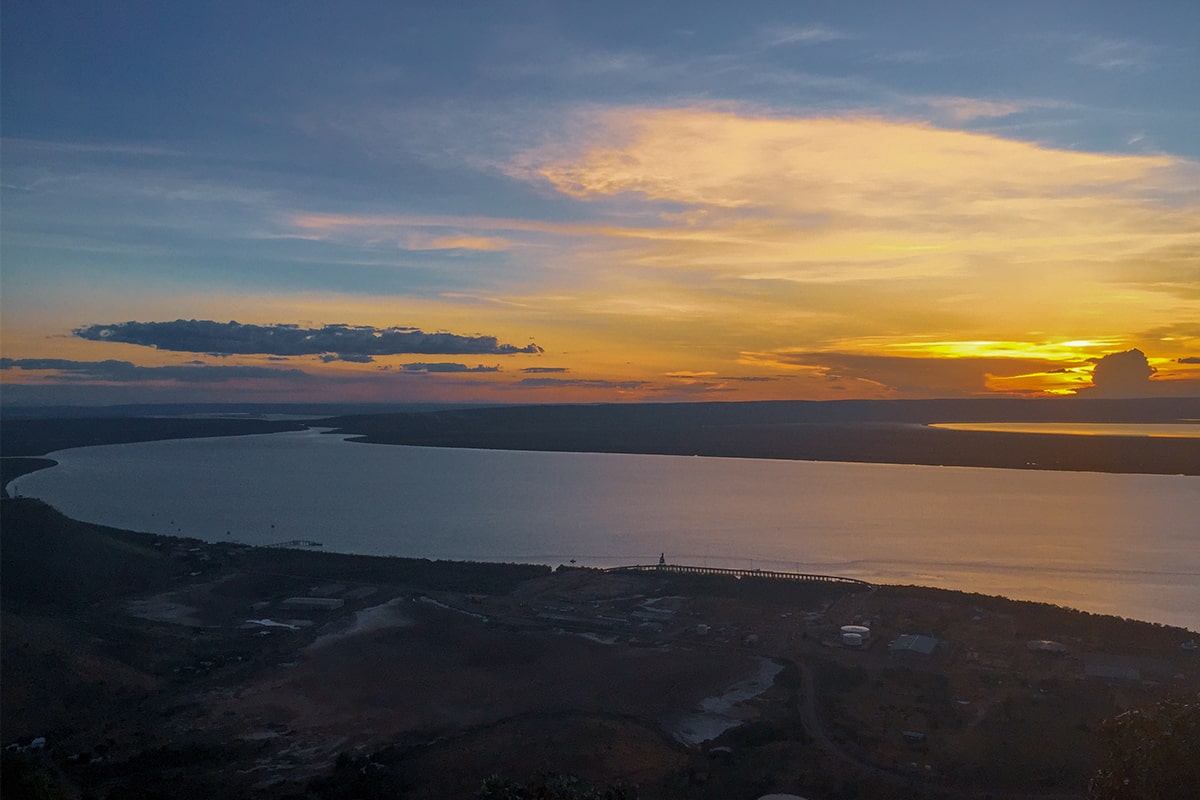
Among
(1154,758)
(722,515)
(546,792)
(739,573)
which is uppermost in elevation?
(1154,758)

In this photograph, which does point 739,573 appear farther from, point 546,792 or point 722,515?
point 546,792

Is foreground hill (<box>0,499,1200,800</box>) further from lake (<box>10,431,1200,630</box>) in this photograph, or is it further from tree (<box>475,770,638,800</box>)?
lake (<box>10,431,1200,630</box>)

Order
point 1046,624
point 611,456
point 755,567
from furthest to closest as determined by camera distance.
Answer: point 611,456 < point 755,567 < point 1046,624

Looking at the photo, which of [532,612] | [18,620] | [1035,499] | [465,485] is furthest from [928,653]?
[465,485]

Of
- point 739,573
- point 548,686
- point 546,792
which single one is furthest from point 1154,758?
point 739,573

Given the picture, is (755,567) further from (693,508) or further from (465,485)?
(465,485)
